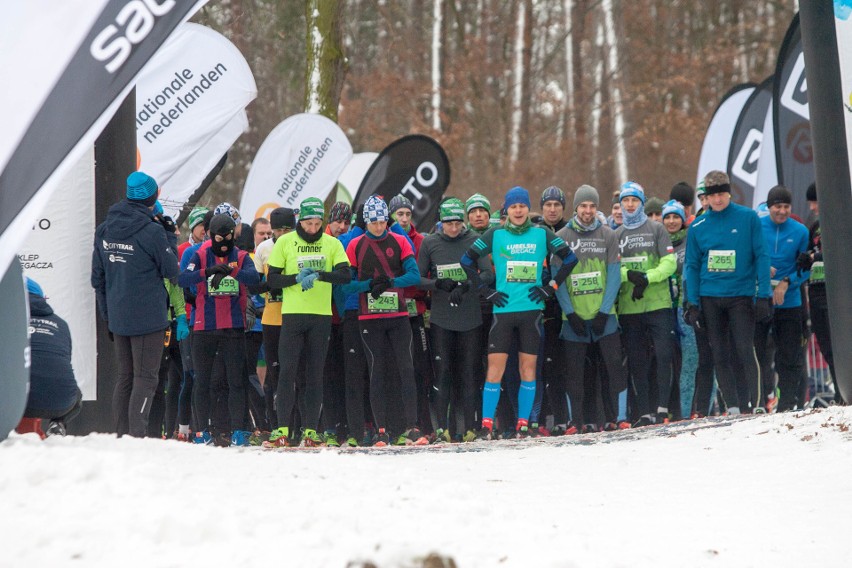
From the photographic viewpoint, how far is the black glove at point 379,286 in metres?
9.67

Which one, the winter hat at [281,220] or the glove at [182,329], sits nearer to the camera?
the winter hat at [281,220]

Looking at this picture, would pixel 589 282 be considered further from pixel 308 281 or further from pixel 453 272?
pixel 308 281

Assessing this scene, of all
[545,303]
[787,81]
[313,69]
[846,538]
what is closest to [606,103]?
[313,69]

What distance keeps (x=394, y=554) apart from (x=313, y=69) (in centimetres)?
1280

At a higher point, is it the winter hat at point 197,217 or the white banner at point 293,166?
the white banner at point 293,166

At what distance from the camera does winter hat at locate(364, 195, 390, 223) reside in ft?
32.5

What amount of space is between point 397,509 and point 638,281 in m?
6.04

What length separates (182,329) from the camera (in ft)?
36.2

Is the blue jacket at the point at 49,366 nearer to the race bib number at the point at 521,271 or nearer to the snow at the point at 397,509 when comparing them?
the snow at the point at 397,509

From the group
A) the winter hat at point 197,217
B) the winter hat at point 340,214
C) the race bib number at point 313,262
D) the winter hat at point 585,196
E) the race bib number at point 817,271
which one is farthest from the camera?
the winter hat at point 197,217

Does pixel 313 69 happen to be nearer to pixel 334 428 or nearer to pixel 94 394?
pixel 334 428

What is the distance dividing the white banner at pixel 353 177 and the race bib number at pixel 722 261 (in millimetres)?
10182

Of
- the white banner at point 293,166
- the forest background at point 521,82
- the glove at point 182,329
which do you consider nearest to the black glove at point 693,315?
the glove at point 182,329

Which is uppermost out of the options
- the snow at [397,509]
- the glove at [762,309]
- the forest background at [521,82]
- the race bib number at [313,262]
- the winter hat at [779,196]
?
the forest background at [521,82]
